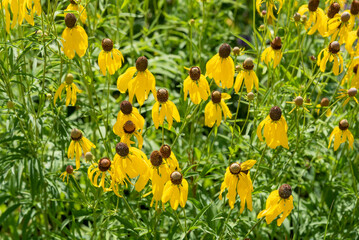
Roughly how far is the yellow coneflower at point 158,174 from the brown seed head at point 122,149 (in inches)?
3.8

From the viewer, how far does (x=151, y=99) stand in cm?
302

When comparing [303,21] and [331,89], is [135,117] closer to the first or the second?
[303,21]

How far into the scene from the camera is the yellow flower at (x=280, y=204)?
5.80 feet

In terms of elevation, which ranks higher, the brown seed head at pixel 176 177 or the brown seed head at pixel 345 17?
the brown seed head at pixel 345 17

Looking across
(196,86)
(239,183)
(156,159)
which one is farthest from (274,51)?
(156,159)

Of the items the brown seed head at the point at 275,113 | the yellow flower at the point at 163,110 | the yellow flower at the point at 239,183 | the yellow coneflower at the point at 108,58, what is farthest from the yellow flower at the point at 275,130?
the yellow coneflower at the point at 108,58

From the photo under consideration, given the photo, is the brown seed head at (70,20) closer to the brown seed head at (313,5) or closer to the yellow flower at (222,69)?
the yellow flower at (222,69)

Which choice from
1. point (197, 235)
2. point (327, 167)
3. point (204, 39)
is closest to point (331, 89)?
point (327, 167)

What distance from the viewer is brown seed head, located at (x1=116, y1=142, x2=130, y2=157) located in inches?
68.3

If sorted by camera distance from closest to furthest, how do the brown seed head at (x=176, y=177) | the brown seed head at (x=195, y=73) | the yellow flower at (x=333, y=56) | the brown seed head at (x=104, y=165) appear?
1. the brown seed head at (x=176, y=177)
2. the brown seed head at (x=104, y=165)
3. the brown seed head at (x=195, y=73)
4. the yellow flower at (x=333, y=56)

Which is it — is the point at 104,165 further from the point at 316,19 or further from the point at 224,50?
the point at 316,19

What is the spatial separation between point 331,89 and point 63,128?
6.40 feet

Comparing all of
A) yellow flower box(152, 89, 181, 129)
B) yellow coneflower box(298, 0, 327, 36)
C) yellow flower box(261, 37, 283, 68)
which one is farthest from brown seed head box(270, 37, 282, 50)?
yellow flower box(152, 89, 181, 129)

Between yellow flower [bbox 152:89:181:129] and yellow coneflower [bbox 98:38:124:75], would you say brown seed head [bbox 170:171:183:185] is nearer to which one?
yellow flower [bbox 152:89:181:129]
